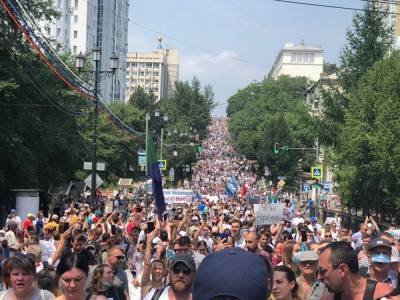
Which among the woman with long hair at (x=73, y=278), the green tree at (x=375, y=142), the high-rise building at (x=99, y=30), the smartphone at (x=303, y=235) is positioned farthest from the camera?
the high-rise building at (x=99, y=30)

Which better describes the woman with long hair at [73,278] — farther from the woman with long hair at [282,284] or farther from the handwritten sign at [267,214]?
→ the handwritten sign at [267,214]

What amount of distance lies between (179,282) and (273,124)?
9608cm

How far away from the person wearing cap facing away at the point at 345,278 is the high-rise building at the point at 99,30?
10424 centimetres

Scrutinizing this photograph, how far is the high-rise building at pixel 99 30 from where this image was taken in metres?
121

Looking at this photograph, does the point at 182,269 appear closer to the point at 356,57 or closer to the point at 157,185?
the point at 157,185

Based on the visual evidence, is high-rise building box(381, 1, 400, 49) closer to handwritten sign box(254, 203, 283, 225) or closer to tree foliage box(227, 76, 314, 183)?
handwritten sign box(254, 203, 283, 225)

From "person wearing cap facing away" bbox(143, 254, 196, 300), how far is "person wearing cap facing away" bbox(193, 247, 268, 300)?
12.0ft

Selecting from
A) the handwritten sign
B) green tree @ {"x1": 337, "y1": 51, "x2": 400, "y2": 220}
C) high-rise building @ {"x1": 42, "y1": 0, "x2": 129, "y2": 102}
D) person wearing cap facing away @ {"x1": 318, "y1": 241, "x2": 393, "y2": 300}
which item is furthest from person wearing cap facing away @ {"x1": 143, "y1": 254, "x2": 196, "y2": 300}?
high-rise building @ {"x1": 42, "y1": 0, "x2": 129, "y2": 102}

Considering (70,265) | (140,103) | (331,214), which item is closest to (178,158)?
(140,103)

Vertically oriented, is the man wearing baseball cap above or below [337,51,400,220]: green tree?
below

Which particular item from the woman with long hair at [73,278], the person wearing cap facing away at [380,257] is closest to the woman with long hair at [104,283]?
the woman with long hair at [73,278]

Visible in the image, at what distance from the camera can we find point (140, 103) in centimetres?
12812

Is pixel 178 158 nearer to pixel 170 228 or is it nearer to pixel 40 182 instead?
pixel 40 182

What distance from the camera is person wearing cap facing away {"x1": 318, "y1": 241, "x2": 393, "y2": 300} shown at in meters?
4.80
